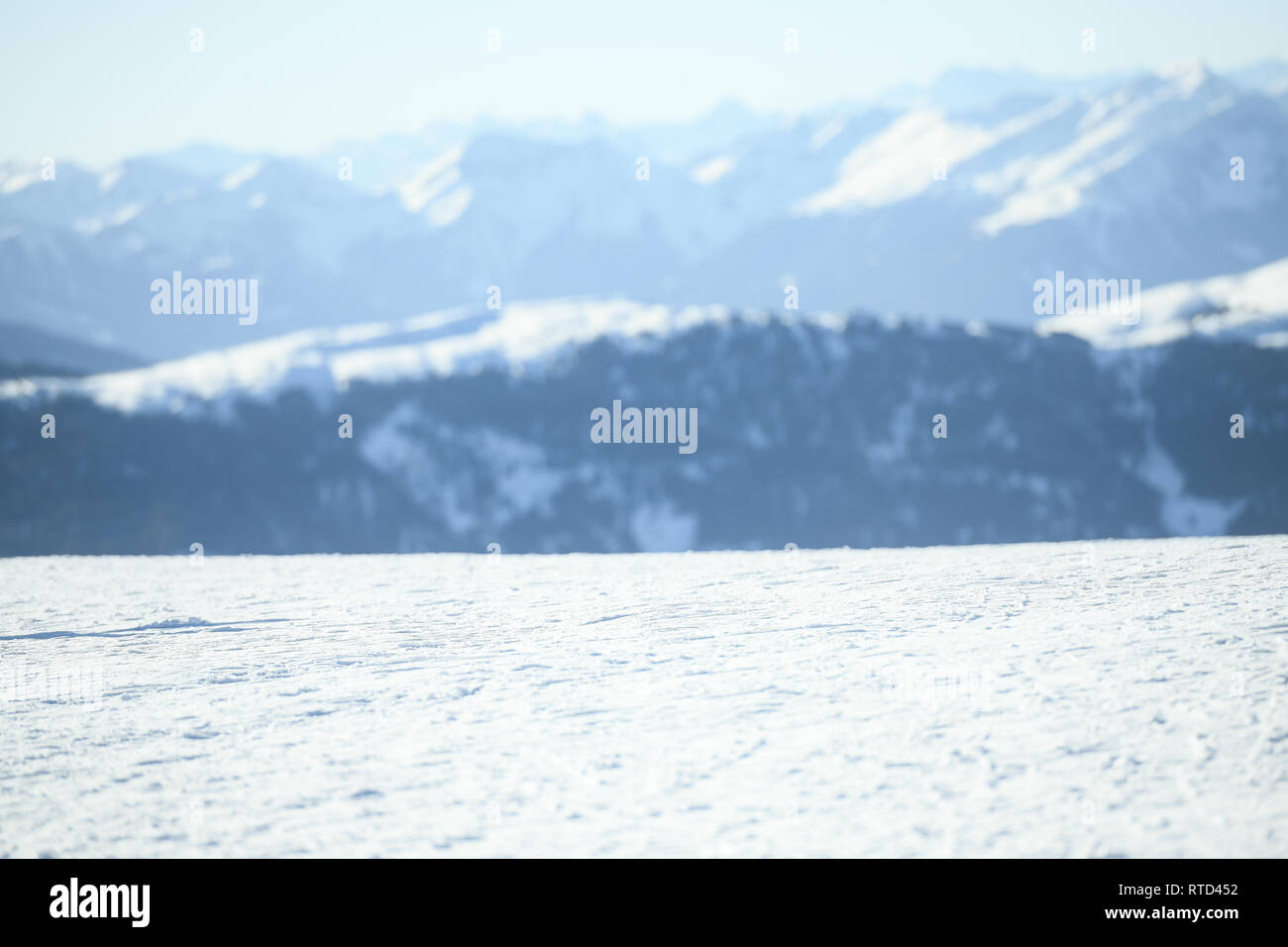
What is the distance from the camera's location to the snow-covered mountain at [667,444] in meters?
127

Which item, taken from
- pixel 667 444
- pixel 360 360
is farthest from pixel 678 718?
pixel 360 360

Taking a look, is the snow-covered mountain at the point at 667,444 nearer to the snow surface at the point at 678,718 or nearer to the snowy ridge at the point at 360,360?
the snowy ridge at the point at 360,360

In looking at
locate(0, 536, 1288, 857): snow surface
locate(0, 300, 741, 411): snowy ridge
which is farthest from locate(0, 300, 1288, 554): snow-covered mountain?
locate(0, 536, 1288, 857): snow surface

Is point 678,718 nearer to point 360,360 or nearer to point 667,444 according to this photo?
point 667,444

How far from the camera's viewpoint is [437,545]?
415ft

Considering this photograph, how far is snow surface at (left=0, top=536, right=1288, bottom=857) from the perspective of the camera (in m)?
7.48

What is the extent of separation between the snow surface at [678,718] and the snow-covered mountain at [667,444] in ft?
370

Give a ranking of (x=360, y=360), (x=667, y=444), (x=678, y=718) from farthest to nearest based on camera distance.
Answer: (x=360, y=360) < (x=667, y=444) < (x=678, y=718)

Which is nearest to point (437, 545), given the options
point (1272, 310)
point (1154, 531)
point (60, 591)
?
point (1154, 531)

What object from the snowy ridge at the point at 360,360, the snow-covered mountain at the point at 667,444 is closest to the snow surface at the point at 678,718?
the snow-covered mountain at the point at 667,444

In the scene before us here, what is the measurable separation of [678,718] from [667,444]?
453 feet

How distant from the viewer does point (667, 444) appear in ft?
484

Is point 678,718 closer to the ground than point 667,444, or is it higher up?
closer to the ground

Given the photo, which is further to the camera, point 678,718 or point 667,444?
point 667,444
